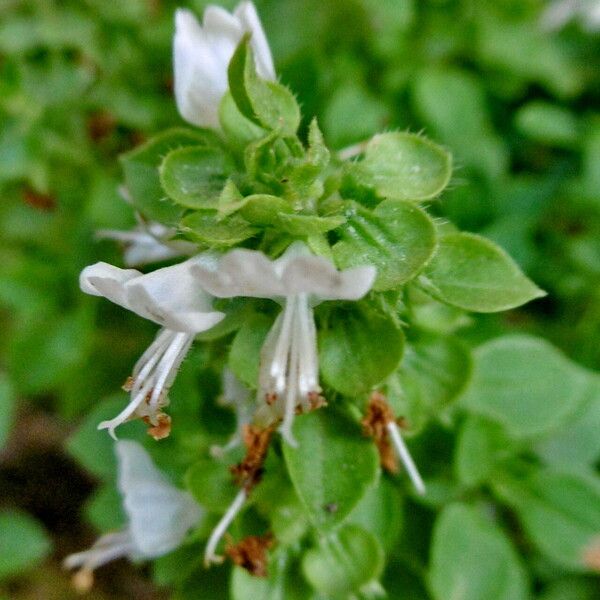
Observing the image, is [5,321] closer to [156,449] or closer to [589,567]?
[156,449]

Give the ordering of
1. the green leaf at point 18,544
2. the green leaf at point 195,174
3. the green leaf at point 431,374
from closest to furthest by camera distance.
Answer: the green leaf at point 195,174 < the green leaf at point 431,374 < the green leaf at point 18,544

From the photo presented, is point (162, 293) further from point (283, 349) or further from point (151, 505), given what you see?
point (151, 505)

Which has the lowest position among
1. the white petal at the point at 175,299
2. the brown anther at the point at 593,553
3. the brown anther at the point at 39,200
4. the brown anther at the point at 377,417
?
the brown anther at the point at 593,553

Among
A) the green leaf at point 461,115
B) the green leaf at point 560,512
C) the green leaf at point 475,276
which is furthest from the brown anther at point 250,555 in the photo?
the green leaf at point 461,115

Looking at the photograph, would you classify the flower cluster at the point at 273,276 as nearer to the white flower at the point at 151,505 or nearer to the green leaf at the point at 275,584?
the white flower at the point at 151,505

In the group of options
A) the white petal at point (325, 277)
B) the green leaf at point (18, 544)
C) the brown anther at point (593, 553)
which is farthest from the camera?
the green leaf at point (18, 544)

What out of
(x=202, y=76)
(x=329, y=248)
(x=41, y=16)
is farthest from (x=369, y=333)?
(x=41, y=16)

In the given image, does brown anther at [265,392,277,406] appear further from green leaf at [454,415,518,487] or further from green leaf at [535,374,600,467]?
green leaf at [535,374,600,467]

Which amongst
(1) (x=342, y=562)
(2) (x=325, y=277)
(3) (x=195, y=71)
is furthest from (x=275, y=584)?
(3) (x=195, y=71)
